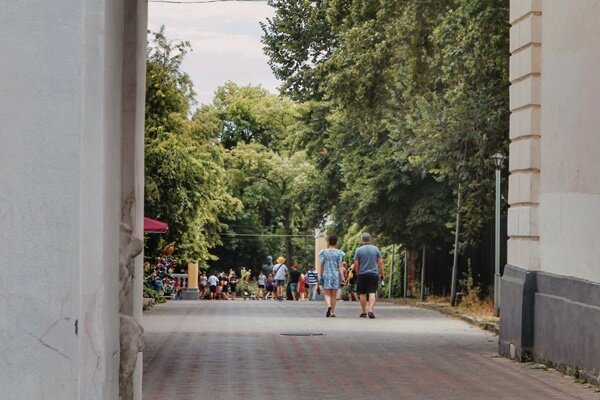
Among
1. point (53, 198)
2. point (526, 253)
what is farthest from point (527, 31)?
point (53, 198)

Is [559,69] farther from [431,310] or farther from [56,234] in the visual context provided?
[431,310]

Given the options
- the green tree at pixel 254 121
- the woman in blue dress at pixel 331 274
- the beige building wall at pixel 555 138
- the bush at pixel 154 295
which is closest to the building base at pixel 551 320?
the beige building wall at pixel 555 138

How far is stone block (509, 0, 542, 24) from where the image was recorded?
59.7 feet

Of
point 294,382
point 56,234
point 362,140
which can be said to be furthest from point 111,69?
point 362,140

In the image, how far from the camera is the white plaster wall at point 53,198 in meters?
8.02

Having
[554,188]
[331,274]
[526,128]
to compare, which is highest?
[526,128]

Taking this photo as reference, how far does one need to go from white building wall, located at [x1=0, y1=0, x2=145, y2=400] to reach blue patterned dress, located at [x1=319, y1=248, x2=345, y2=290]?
849 inches

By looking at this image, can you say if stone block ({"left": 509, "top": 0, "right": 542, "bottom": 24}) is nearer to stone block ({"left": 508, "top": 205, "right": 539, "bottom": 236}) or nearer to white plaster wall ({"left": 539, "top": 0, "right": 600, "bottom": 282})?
white plaster wall ({"left": 539, "top": 0, "right": 600, "bottom": 282})

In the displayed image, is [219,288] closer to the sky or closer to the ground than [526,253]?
closer to the ground

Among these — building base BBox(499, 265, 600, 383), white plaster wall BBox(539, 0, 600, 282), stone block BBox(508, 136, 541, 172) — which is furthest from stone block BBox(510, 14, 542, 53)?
building base BBox(499, 265, 600, 383)

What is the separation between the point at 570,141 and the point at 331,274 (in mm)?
13463

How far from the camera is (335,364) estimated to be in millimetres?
17422

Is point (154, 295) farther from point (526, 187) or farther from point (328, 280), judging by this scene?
point (526, 187)

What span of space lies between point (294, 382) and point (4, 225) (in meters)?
7.48
